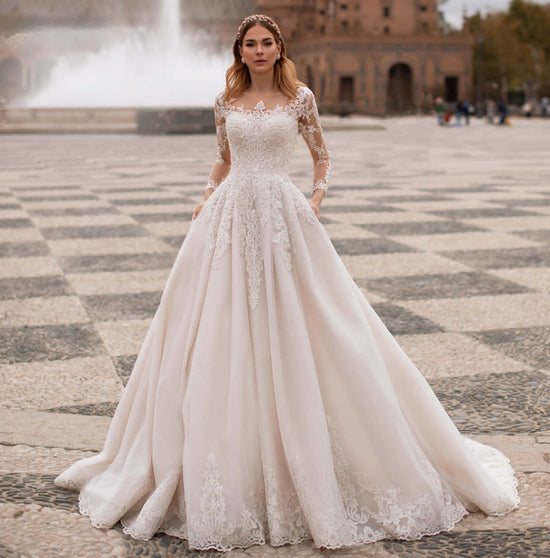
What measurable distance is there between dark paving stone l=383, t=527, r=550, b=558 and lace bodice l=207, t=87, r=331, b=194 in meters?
1.25

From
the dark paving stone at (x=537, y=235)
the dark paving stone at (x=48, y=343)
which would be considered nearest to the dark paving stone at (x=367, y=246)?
the dark paving stone at (x=537, y=235)

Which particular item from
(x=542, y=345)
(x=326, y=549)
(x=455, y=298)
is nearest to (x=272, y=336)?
(x=326, y=549)

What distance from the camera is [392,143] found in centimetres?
2500

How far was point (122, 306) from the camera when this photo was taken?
5703mm

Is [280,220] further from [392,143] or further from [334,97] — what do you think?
[334,97]

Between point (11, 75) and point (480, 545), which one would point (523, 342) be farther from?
point (11, 75)

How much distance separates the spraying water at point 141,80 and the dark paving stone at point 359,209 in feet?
83.9

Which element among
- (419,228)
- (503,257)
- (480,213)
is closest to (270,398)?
(503,257)

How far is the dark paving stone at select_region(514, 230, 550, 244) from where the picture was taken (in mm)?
8039

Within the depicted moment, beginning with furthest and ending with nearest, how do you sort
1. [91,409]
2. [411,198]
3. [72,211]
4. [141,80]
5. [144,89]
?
1. [141,80]
2. [144,89]
3. [411,198]
4. [72,211]
5. [91,409]

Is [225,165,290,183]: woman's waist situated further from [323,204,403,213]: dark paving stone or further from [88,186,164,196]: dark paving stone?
[88,186,164,196]: dark paving stone

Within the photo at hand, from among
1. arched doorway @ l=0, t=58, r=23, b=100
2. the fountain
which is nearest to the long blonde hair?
the fountain

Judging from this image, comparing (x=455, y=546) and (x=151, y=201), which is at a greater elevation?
(x=151, y=201)

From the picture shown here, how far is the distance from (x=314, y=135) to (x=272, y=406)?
0.93 meters
